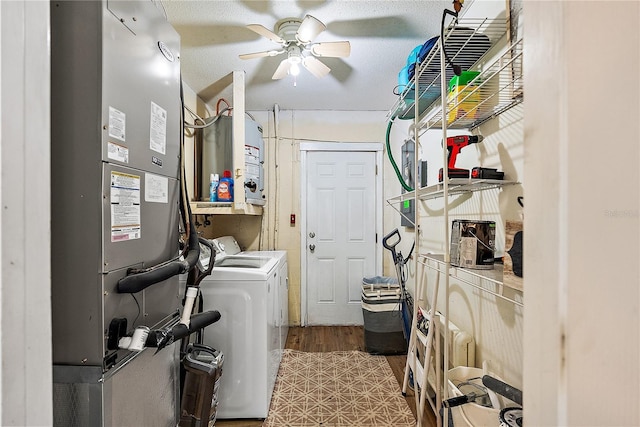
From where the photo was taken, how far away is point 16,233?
0.46 meters

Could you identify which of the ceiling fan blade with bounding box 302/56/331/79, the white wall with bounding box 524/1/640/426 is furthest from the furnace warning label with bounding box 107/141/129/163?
the ceiling fan blade with bounding box 302/56/331/79

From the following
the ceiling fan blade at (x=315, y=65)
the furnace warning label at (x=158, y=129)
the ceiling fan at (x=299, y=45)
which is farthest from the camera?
the ceiling fan blade at (x=315, y=65)

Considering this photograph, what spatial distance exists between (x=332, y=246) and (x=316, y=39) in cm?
217

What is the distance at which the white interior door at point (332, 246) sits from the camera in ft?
12.3

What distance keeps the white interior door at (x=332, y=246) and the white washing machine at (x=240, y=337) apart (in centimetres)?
175

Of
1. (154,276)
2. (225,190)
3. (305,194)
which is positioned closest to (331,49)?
(225,190)

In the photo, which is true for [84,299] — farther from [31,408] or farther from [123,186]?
[31,408]

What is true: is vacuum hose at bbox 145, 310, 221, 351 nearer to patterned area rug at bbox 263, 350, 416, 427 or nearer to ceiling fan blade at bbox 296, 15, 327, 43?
patterned area rug at bbox 263, 350, 416, 427

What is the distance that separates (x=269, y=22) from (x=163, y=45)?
106cm

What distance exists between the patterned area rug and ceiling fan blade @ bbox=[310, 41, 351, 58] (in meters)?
2.31

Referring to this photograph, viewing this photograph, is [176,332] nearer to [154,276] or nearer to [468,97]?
[154,276]

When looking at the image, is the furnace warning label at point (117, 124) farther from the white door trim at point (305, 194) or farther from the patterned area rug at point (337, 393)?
the white door trim at point (305, 194)

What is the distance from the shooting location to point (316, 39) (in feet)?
7.54

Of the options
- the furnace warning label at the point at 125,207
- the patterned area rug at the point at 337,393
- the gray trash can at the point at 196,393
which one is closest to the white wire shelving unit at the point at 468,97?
the patterned area rug at the point at 337,393
